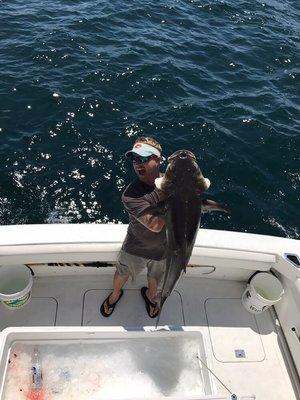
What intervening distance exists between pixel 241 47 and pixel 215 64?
5.98 feet

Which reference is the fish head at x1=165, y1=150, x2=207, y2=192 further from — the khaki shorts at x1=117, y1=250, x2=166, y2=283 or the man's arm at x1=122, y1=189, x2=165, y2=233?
the khaki shorts at x1=117, y1=250, x2=166, y2=283

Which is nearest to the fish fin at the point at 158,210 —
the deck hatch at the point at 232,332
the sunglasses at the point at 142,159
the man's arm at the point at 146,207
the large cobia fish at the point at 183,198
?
the large cobia fish at the point at 183,198

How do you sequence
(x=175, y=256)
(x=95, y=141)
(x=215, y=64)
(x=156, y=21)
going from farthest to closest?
1. (x=156, y=21)
2. (x=215, y=64)
3. (x=95, y=141)
4. (x=175, y=256)

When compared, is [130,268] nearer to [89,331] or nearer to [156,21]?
Answer: [89,331]

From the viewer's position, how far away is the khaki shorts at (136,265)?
5.11 metres

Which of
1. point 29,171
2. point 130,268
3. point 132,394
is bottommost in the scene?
point 29,171

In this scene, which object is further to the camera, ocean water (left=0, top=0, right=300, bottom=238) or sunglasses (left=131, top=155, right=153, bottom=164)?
ocean water (left=0, top=0, right=300, bottom=238)

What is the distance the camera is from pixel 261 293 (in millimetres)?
5816

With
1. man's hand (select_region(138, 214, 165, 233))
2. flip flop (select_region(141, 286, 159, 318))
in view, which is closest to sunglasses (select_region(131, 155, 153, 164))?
man's hand (select_region(138, 214, 165, 233))

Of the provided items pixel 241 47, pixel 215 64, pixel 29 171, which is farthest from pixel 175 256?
pixel 241 47

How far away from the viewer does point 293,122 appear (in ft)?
36.6

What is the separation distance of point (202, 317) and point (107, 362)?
177 centimetres

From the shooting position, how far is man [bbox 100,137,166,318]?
450cm

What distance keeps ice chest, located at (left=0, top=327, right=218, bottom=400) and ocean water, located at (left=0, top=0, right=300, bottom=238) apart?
12.8 ft
